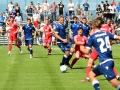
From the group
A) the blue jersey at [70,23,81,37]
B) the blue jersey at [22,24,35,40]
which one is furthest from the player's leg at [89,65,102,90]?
the blue jersey at [22,24,35,40]

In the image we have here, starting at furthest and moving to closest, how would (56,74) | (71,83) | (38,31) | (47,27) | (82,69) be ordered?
(38,31) → (47,27) → (82,69) → (56,74) → (71,83)

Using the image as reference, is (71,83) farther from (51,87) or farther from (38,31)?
(38,31)

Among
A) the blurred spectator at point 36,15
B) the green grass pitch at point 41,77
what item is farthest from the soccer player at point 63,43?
the blurred spectator at point 36,15

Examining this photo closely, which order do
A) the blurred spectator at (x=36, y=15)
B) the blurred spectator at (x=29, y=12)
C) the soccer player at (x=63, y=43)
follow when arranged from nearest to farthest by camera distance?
the soccer player at (x=63, y=43) → the blurred spectator at (x=36, y=15) → the blurred spectator at (x=29, y=12)

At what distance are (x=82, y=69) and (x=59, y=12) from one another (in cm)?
2338

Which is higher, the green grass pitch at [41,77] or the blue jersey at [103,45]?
the blue jersey at [103,45]

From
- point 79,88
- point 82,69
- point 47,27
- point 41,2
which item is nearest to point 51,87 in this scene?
point 79,88

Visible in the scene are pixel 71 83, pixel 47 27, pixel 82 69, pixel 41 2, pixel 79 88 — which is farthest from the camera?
pixel 41 2

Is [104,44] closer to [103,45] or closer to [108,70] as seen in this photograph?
[103,45]

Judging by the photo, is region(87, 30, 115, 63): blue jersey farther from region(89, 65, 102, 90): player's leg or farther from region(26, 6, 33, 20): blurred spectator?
region(26, 6, 33, 20): blurred spectator

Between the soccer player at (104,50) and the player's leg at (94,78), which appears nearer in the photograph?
the soccer player at (104,50)

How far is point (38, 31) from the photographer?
41969mm

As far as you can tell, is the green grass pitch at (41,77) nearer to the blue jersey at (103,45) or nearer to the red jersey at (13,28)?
the blue jersey at (103,45)

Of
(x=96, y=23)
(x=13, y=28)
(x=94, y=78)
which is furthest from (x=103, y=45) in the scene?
(x=13, y=28)
